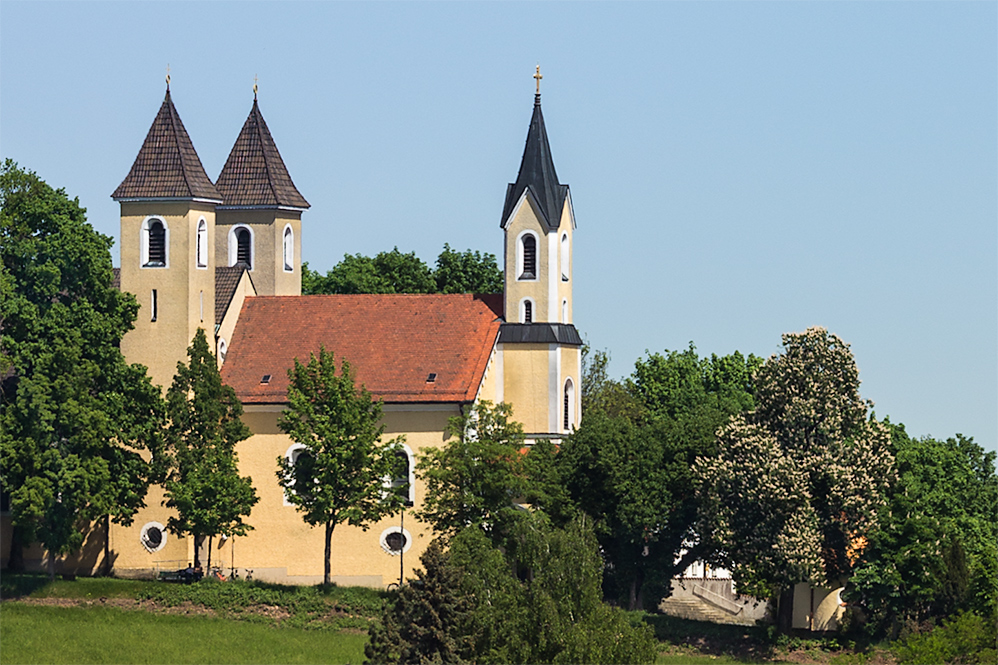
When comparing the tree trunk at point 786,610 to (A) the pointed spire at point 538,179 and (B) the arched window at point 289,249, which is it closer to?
(A) the pointed spire at point 538,179

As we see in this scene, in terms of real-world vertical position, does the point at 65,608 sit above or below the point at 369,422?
below

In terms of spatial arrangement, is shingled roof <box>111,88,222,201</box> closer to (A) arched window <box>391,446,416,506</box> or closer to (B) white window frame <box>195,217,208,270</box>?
(B) white window frame <box>195,217,208,270</box>

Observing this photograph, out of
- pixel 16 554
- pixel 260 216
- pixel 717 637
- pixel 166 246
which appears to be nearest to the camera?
pixel 717 637

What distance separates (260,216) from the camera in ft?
256

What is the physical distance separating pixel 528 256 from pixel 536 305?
6.02 ft

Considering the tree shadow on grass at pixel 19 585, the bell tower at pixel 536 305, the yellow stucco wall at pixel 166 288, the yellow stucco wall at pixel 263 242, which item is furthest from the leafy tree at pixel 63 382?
the bell tower at pixel 536 305

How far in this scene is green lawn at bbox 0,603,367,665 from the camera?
5869cm

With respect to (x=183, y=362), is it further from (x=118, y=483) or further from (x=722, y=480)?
(x=722, y=480)

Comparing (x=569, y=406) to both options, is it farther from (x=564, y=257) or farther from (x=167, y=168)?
(x=167, y=168)


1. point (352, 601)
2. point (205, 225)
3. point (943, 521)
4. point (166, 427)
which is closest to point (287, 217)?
point (205, 225)

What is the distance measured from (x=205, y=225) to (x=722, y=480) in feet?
67.5

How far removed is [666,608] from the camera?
7394 centimetres

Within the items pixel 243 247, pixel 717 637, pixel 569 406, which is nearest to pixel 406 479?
pixel 569 406

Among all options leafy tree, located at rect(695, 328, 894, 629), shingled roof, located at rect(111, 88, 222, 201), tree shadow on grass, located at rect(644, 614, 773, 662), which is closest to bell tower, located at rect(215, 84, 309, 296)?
shingled roof, located at rect(111, 88, 222, 201)
